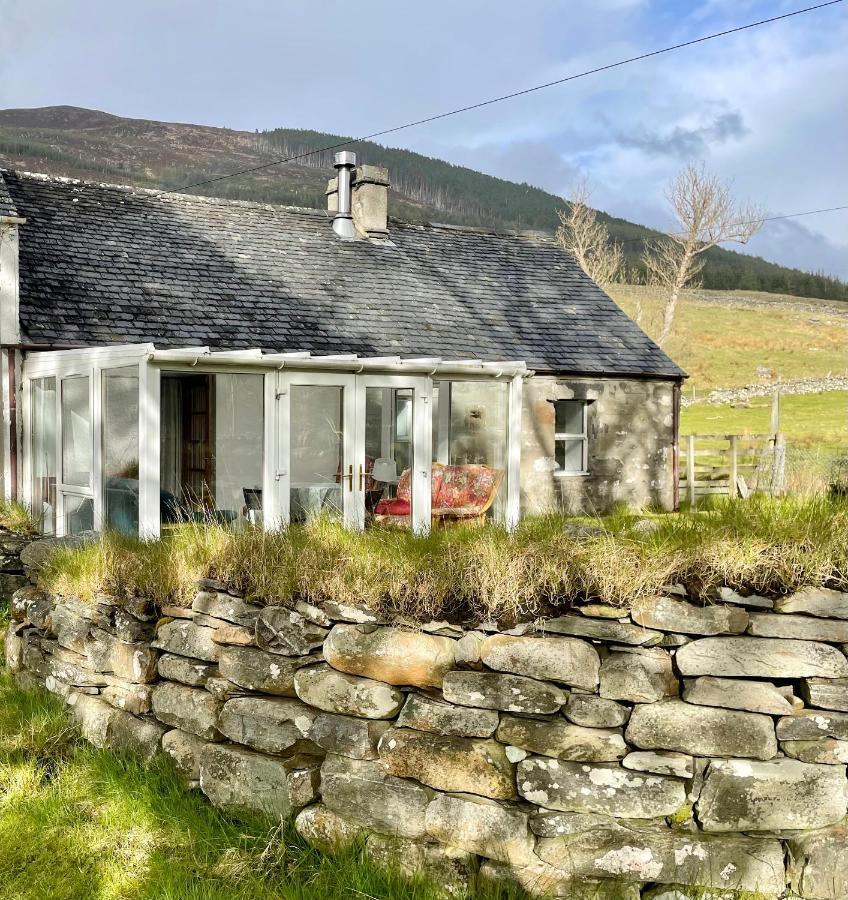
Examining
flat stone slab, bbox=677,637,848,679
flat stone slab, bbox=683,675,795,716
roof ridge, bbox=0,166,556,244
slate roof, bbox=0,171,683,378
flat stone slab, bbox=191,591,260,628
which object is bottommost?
flat stone slab, bbox=683,675,795,716

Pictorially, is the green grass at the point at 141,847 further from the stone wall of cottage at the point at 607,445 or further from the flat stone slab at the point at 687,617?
the stone wall of cottage at the point at 607,445

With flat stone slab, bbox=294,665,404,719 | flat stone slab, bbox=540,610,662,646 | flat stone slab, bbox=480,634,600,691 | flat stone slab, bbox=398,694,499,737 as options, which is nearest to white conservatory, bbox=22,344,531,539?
flat stone slab, bbox=294,665,404,719

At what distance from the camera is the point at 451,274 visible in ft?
57.9

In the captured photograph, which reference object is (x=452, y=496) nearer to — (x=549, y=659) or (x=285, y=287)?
(x=285, y=287)

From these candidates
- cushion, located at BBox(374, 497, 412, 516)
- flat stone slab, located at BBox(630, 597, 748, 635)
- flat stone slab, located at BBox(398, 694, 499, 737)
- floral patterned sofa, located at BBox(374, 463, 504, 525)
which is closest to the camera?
flat stone slab, located at BBox(630, 597, 748, 635)

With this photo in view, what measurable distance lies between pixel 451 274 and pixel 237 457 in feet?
29.4

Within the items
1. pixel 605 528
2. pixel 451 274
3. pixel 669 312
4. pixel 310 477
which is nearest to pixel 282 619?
pixel 605 528

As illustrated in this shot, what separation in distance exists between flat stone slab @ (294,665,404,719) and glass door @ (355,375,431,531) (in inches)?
198

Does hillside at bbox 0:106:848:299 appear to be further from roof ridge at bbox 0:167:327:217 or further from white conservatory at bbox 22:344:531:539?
white conservatory at bbox 22:344:531:539

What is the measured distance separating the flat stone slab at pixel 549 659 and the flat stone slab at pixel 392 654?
27 centimetres

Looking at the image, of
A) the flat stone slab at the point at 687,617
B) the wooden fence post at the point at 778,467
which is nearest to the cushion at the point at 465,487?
the wooden fence post at the point at 778,467

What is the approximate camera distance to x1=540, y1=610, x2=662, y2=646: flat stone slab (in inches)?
158

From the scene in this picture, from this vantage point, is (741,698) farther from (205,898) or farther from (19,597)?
(19,597)

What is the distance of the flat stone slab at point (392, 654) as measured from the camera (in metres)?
4.36
